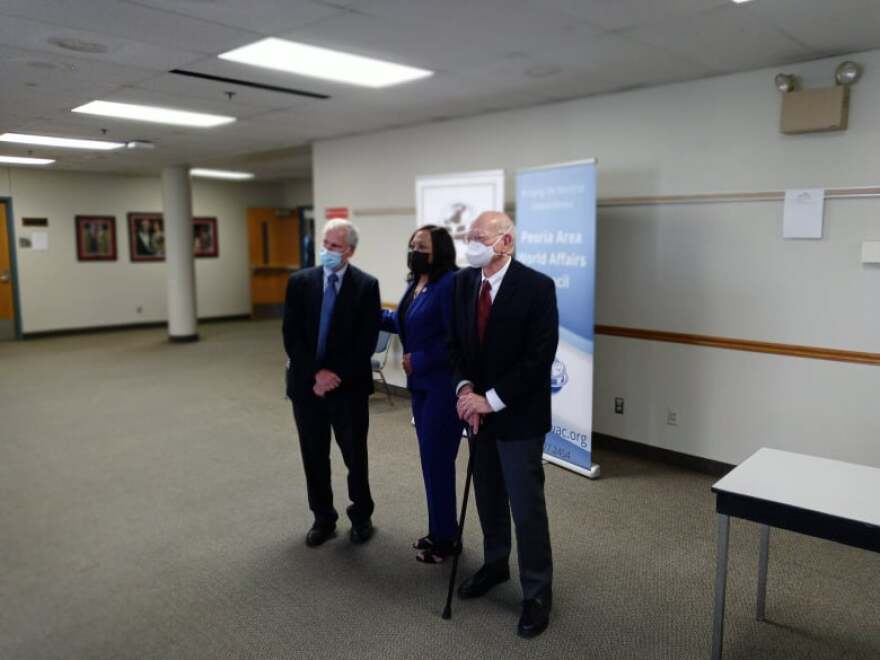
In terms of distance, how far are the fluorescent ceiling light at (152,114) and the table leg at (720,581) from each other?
542 centimetres

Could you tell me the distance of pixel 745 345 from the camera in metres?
4.45

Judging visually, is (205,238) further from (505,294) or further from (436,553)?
(505,294)

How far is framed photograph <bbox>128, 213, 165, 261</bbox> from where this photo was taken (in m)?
11.9

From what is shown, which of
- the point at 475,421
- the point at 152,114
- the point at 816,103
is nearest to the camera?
the point at 475,421

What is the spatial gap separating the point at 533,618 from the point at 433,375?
3.69 feet

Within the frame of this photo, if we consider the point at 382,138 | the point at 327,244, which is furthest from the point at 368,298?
the point at 382,138

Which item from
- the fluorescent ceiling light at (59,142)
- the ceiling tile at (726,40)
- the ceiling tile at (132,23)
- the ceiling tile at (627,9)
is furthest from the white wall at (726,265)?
the fluorescent ceiling light at (59,142)

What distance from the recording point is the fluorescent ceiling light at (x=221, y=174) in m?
11.3

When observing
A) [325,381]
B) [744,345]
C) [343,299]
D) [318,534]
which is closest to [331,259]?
[343,299]

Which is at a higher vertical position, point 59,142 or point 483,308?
point 59,142

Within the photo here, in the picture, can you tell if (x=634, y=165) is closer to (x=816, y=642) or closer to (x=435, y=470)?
(x=435, y=470)

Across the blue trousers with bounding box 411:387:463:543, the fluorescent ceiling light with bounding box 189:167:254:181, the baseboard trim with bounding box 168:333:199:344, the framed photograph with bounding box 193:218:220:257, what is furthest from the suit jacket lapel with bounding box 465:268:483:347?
the framed photograph with bounding box 193:218:220:257

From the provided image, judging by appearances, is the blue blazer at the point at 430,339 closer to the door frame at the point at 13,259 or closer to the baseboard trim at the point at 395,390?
the baseboard trim at the point at 395,390

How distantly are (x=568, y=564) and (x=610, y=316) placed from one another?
2.32 meters
